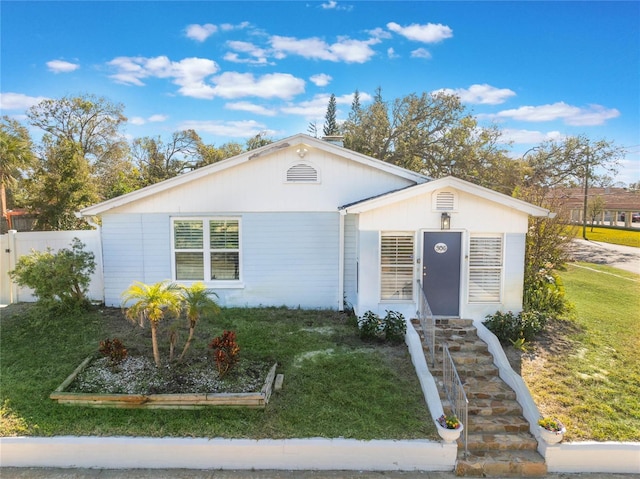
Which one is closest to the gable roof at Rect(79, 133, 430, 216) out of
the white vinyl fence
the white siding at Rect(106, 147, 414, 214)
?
the white siding at Rect(106, 147, 414, 214)

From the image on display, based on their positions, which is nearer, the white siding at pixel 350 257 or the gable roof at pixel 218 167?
the gable roof at pixel 218 167

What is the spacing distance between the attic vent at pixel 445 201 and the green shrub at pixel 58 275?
869cm

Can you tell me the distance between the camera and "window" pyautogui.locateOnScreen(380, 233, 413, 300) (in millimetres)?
9031

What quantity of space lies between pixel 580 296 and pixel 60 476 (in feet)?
46.7

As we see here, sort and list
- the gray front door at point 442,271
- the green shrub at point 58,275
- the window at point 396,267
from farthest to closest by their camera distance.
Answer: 1. the green shrub at point 58,275
2. the window at point 396,267
3. the gray front door at point 442,271

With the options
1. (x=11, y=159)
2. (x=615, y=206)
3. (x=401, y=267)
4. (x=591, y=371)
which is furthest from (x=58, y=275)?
(x=615, y=206)

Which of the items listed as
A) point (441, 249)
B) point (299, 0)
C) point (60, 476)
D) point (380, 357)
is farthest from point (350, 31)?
point (60, 476)

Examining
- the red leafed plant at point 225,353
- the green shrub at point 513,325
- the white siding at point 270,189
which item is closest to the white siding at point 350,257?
the white siding at point 270,189

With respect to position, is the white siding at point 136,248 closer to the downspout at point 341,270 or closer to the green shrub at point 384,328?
the downspout at point 341,270

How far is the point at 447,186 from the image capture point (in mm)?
8680

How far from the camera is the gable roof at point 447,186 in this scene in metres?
8.59

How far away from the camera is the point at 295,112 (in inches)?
818

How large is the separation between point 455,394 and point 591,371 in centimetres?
321

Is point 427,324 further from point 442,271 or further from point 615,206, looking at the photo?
point 615,206
